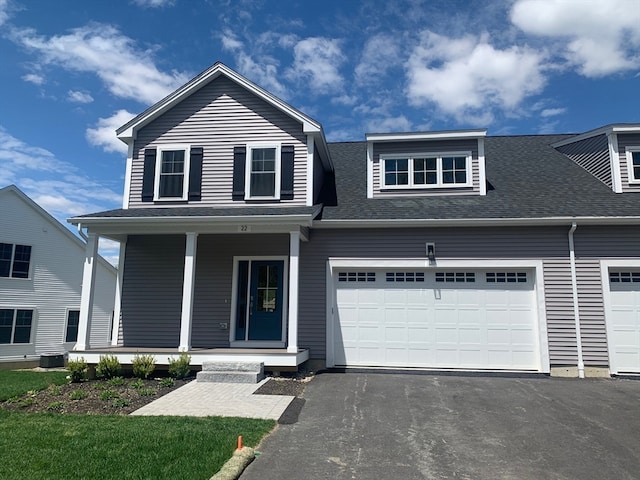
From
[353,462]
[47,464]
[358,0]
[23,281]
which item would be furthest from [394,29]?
[23,281]

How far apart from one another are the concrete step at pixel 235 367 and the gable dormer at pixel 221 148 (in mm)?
3902

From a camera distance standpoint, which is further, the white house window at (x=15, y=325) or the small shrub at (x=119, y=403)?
the white house window at (x=15, y=325)

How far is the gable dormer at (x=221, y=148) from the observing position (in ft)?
34.7

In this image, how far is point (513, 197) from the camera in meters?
10.4

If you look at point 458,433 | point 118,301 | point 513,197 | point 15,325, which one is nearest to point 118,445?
point 458,433

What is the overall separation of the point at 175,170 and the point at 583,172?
10.8m

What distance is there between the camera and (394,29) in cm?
1030

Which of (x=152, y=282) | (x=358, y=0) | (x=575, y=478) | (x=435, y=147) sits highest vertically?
(x=358, y=0)

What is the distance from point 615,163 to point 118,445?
39.1ft

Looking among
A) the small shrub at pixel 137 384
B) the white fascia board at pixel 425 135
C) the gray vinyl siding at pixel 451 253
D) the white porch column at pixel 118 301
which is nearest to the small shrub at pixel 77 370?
the small shrub at pixel 137 384

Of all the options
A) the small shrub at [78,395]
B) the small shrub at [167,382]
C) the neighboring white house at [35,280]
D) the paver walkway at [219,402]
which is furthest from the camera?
the neighboring white house at [35,280]

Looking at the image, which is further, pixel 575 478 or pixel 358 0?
pixel 358 0

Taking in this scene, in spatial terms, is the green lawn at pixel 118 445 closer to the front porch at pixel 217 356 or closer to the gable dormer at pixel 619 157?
→ the front porch at pixel 217 356

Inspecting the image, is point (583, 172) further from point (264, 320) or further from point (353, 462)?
point (353, 462)
